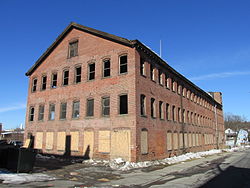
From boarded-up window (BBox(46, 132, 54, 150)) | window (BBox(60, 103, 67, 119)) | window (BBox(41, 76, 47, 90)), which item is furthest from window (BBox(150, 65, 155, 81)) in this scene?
window (BBox(41, 76, 47, 90))

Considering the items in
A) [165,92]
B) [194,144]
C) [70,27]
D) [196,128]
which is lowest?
[194,144]

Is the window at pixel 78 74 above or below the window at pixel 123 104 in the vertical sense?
above

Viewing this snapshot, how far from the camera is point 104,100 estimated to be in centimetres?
2088

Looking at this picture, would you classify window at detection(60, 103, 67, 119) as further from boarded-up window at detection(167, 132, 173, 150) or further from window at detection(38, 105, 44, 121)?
boarded-up window at detection(167, 132, 173, 150)

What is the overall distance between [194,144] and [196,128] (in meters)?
3.30

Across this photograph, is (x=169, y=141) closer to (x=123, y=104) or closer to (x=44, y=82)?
(x=123, y=104)

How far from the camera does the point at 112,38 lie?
21.1 meters

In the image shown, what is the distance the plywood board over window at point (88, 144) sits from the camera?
2043cm

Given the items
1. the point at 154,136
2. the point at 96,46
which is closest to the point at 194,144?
the point at 154,136

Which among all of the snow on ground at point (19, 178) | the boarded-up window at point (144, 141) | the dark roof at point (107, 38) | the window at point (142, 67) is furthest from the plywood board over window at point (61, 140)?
the snow on ground at point (19, 178)

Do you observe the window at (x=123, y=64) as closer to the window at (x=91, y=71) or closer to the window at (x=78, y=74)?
the window at (x=91, y=71)

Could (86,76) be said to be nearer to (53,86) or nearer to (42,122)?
(53,86)

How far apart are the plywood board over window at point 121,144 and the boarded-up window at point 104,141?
1.74 ft

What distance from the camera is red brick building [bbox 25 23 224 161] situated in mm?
19125
